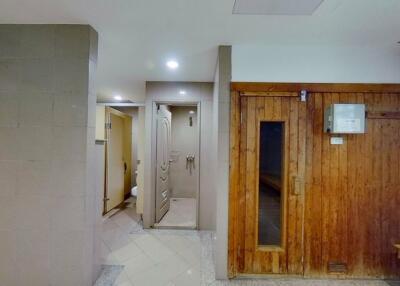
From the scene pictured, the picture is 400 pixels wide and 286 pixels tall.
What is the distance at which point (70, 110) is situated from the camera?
1986 millimetres

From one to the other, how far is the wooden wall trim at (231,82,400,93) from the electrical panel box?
0.22m

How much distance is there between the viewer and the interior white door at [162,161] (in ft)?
12.2

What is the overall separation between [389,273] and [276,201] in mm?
1372

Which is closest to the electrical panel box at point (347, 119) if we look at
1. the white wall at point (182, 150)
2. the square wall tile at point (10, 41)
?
the square wall tile at point (10, 41)

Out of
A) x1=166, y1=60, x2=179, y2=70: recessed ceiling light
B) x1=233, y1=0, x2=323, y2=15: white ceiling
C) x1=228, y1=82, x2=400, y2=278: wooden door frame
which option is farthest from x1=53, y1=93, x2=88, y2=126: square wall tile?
x1=233, y1=0, x2=323, y2=15: white ceiling

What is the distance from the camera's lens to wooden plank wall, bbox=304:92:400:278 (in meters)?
2.30

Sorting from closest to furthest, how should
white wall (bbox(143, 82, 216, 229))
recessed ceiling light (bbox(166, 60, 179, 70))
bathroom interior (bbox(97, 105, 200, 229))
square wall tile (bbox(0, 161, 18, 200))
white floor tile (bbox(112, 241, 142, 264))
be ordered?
1. square wall tile (bbox(0, 161, 18, 200))
2. white floor tile (bbox(112, 241, 142, 264))
3. recessed ceiling light (bbox(166, 60, 179, 70))
4. white wall (bbox(143, 82, 216, 229))
5. bathroom interior (bbox(97, 105, 200, 229))

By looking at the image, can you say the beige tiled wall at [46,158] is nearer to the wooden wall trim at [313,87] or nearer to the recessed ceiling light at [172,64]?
the recessed ceiling light at [172,64]

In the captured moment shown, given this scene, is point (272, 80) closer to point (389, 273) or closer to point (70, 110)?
point (70, 110)

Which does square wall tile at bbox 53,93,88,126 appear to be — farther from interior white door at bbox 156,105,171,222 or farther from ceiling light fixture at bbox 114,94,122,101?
ceiling light fixture at bbox 114,94,122,101

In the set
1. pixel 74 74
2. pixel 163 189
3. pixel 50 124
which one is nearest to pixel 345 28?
pixel 74 74

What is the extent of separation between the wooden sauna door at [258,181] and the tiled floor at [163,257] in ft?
0.61

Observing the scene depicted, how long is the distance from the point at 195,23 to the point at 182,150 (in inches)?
149

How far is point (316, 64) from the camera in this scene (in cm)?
232
